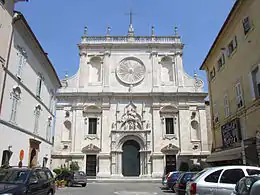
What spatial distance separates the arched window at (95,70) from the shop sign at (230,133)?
65.6ft

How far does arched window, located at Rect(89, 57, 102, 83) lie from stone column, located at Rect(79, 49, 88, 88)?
0.75 m

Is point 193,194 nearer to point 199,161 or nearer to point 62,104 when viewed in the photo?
point 199,161

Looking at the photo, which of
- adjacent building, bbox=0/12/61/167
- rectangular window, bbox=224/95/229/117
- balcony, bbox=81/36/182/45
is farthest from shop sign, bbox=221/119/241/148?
balcony, bbox=81/36/182/45

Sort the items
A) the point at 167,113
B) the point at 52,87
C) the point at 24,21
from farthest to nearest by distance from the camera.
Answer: the point at 167,113 < the point at 52,87 < the point at 24,21

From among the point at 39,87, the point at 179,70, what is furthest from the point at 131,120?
the point at 39,87

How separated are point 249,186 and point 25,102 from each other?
50.3 ft

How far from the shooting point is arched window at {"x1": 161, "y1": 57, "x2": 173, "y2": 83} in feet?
111

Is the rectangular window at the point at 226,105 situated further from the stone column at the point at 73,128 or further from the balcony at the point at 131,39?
the stone column at the point at 73,128

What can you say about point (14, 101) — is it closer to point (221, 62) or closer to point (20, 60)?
point (20, 60)

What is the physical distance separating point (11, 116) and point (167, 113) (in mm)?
20332

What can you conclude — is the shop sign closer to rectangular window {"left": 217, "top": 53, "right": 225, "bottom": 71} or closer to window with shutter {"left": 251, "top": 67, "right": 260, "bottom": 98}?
window with shutter {"left": 251, "top": 67, "right": 260, "bottom": 98}

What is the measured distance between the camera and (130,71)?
110ft

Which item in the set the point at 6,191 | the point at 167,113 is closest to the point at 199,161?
the point at 167,113

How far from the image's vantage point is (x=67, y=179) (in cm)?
2164
